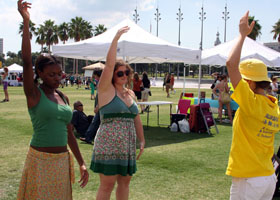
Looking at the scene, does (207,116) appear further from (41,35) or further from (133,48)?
(41,35)

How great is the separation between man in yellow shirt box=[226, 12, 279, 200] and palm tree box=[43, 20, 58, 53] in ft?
216

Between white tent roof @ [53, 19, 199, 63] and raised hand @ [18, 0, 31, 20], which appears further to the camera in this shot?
white tent roof @ [53, 19, 199, 63]

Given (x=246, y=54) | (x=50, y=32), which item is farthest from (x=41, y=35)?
(x=246, y=54)

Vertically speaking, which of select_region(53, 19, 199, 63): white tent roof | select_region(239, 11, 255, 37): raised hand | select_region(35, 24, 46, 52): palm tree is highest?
select_region(35, 24, 46, 52): palm tree

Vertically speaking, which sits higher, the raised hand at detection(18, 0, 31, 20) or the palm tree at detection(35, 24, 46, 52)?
the palm tree at detection(35, 24, 46, 52)

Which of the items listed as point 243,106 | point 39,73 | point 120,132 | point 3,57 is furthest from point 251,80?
point 3,57

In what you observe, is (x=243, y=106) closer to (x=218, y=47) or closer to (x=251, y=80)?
(x=251, y=80)

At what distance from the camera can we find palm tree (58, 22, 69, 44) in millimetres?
64250

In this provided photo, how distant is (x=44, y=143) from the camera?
257 cm

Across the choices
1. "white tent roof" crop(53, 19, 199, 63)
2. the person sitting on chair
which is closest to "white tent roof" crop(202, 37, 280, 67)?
"white tent roof" crop(53, 19, 199, 63)

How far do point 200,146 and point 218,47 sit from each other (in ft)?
33.2

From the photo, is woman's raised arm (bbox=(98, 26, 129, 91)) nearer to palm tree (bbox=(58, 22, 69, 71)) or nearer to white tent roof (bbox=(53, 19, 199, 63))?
white tent roof (bbox=(53, 19, 199, 63))

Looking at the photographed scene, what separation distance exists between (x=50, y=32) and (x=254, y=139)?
66.9m

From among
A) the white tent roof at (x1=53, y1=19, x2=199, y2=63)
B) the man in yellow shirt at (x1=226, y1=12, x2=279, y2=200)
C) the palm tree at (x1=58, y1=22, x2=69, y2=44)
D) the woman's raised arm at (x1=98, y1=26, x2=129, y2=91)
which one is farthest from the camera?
the palm tree at (x1=58, y1=22, x2=69, y2=44)
